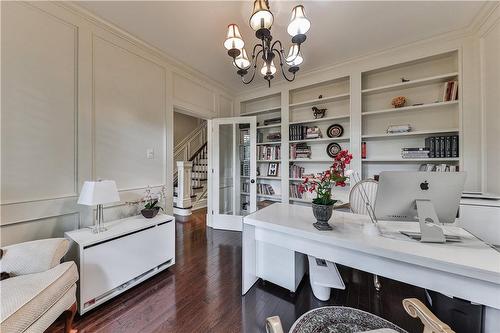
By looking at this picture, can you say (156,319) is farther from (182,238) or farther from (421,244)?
(421,244)

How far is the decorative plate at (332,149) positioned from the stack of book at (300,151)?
1.06 feet

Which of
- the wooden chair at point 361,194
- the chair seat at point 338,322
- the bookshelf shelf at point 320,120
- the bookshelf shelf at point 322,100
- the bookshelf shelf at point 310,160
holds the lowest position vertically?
the chair seat at point 338,322

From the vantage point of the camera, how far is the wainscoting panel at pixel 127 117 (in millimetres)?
A: 2096

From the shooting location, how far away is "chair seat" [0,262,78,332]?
0.96 meters

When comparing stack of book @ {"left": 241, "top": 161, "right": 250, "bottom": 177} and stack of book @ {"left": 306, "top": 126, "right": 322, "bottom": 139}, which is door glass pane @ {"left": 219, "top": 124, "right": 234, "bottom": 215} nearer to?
stack of book @ {"left": 241, "top": 161, "right": 250, "bottom": 177}

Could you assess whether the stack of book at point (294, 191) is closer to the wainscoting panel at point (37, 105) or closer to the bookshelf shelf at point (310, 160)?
the bookshelf shelf at point (310, 160)

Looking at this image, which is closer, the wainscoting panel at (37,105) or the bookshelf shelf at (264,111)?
the wainscoting panel at (37,105)

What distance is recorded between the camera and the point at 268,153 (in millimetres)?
3729

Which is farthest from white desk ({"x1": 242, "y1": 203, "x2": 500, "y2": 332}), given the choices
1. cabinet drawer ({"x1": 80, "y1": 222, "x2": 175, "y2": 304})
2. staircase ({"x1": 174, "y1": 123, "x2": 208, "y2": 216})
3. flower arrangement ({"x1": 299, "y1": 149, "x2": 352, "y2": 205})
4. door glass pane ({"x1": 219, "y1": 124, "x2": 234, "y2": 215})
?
staircase ({"x1": 174, "y1": 123, "x2": 208, "y2": 216})

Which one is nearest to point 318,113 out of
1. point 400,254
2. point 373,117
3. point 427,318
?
point 373,117

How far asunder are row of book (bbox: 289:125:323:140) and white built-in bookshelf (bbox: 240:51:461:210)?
43 mm

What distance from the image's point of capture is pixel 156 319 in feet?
4.89

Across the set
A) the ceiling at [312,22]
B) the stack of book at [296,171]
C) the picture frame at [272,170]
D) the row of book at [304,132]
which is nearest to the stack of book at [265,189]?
the picture frame at [272,170]

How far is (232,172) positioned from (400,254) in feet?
9.62
